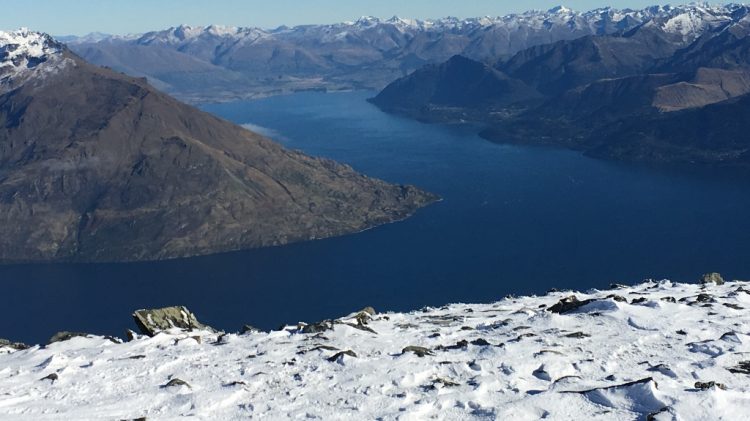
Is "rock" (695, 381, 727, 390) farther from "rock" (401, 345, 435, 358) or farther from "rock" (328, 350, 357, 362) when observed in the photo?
"rock" (328, 350, 357, 362)

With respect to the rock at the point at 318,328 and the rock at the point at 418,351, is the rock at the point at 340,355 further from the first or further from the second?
the rock at the point at 318,328

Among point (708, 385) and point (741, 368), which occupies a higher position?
point (708, 385)

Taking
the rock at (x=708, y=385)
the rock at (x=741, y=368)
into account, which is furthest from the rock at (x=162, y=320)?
the rock at (x=741, y=368)

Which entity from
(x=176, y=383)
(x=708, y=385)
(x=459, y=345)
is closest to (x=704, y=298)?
(x=459, y=345)

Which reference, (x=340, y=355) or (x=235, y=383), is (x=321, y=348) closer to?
(x=340, y=355)

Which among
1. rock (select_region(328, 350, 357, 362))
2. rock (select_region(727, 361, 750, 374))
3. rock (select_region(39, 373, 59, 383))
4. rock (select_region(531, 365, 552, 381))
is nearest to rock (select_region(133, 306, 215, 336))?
rock (select_region(39, 373, 59, 383))

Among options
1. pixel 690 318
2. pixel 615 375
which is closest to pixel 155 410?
pixel 615 375
